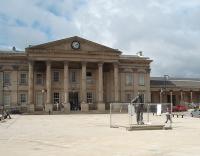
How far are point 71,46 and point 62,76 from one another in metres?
6.43

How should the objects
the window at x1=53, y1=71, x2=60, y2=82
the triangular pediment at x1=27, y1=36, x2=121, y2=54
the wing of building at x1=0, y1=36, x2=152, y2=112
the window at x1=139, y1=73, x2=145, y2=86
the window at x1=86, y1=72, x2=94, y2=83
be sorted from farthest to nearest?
the window at x1=139, y1=73, x2=145, y2=86 → the window at x1=86, y1=72, x2=94, y2=83 → the window at x1=53, y1=71, x2=60, y2=82 → the triangular pediment at x1=27, y1=36, x2=121, y2=54 → the wing of building at x1=0, y1=36, x2=152, y2=112

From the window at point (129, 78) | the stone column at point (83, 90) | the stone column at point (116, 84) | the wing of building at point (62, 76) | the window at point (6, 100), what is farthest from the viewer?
the window at point (129, 78)

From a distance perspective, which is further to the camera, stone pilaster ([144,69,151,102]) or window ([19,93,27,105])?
stone pilaster ([144,69,151,102])

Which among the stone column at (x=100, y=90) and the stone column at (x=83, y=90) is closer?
the stone column at (x=83, y=90)

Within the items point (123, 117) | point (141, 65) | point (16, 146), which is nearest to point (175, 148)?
point (16, 146)

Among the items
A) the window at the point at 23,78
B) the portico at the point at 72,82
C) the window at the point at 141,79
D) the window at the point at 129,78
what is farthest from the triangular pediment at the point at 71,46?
the window at the point at 141,79

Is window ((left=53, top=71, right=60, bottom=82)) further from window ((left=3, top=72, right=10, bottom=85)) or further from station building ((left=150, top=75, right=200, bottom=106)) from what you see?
station building ((left=150, top=75, right=200, bottom=106))

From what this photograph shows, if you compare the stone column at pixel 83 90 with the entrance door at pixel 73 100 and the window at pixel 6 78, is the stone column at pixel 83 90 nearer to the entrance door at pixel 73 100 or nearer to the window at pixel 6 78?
the entrance door at pixel 73 100

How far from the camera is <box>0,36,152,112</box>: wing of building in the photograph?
A: 70.1m

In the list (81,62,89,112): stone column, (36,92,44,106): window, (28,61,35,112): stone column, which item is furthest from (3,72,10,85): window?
(81,62,89,112): stone column

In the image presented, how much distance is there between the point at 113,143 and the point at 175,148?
3374 millimetres

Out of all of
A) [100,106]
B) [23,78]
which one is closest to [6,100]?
[23,78]

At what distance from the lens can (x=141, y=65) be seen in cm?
7931

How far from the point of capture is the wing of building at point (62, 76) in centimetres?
7006
